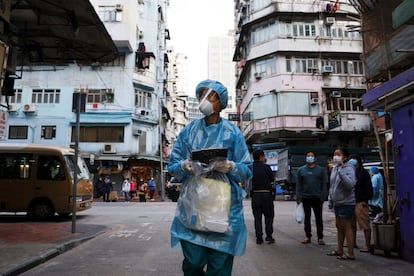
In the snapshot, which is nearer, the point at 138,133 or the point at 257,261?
the point at 257,261

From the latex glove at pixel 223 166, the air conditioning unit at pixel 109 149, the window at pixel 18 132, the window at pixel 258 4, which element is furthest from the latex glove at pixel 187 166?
the window at pixel 18 132

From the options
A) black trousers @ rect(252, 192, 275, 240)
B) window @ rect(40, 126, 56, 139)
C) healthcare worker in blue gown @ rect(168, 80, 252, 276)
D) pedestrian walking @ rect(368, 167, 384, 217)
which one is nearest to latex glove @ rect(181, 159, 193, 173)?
healthcare worker in blue gown @ rect(168, 80, 252, 276)

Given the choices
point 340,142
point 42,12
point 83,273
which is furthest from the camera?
point 340,142

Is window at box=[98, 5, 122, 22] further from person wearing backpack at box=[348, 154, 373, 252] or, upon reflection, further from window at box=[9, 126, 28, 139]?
person wearing backpack at box=[348, 154, 373, 252]

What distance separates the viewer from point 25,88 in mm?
34219

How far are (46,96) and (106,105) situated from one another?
17.7ft

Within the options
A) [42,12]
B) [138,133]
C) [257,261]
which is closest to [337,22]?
[138,133]

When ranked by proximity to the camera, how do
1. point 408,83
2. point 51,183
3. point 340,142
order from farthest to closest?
point 340,142 < point 51,183 < point 408,83

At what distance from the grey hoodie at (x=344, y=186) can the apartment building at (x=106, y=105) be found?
90.2ft

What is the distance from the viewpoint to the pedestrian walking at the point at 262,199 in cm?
811

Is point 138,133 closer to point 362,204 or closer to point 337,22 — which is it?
point 337,22

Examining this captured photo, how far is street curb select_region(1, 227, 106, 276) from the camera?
5418mm

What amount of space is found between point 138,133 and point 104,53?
23.1 m

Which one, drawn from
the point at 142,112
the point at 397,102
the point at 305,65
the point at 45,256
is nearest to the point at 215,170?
the point at 45,256
